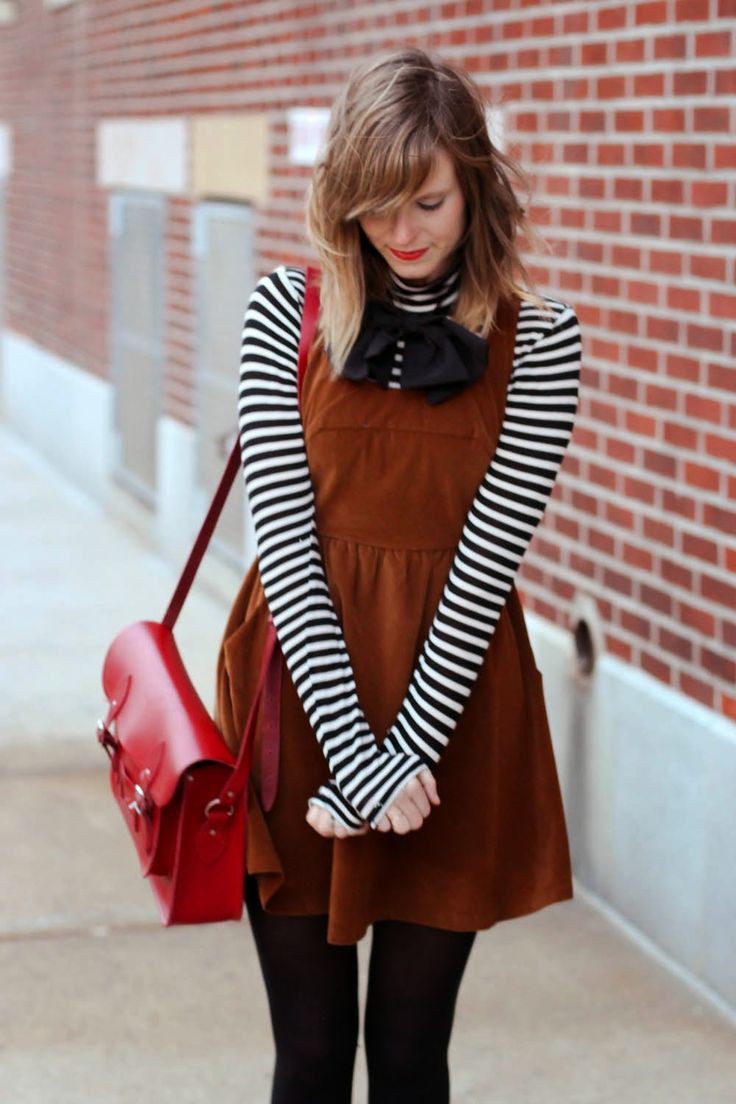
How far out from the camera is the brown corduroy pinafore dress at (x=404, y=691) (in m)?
2.61

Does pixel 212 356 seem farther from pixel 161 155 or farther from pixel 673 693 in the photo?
pixel 673 693

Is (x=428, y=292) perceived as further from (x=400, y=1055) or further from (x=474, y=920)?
(x=400, y=1055)

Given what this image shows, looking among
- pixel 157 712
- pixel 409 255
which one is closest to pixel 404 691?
pixel 157 712

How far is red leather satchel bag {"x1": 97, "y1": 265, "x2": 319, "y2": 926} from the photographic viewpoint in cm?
258

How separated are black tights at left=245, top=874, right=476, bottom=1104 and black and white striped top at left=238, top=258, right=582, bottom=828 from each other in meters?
0.24

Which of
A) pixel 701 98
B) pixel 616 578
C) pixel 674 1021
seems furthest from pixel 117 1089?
pixel 701 98

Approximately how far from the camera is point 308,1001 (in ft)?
8.93

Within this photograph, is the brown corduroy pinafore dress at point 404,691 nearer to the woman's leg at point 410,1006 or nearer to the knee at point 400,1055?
the woman's leg at point 410,1006

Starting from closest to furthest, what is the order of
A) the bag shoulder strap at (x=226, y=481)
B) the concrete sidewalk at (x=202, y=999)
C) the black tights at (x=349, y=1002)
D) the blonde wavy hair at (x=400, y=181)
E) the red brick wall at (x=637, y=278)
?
the blonde wavy hair at (x=400, y=181), the bag shoulder strap at (x=226, y=481), the black tights at (x=349, y=1002), the concrete sidewalk at (x=202, y=999), the red brick wall at (x=637, y=278)

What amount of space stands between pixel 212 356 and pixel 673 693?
493cm

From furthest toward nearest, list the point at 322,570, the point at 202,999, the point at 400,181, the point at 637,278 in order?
the point at 637,278
the point at 202,999
the point at 322,570
the point at 400,181

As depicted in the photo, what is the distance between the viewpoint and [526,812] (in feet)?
9.13

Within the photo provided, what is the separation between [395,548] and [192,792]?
1.42 ft

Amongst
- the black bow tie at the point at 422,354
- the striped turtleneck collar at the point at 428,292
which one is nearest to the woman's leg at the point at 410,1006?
the black bow tie at the point at 422,354
